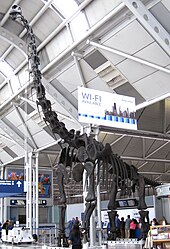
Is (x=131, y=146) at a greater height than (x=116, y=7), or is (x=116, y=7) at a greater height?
(x=116, y=7)

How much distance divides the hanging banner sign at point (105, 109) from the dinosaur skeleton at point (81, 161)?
5.91ft

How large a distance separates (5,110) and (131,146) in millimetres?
8451

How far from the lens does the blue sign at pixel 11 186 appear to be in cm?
2320

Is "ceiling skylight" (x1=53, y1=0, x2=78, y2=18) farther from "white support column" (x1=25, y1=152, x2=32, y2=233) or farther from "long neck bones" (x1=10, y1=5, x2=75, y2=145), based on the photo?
"white support column" (x1=25, y1=152, x2=32, y2=233)

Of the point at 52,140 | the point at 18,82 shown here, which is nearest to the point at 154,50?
the point at 18,82

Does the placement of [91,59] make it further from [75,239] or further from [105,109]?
[75,239]

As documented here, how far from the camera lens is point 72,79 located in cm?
1848

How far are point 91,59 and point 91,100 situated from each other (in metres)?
4.41

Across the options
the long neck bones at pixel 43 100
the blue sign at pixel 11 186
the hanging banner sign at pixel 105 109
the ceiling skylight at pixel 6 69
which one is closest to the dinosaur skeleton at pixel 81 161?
the long neck bones at pixel 43 100

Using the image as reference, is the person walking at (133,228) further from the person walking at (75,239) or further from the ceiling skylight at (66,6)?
the ceiling skylight at (66,6)

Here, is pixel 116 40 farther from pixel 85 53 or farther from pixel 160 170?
pixel 160 170

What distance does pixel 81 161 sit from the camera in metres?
10.4

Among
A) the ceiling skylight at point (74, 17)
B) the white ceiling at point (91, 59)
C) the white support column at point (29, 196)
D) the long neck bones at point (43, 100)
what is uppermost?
the ceiling skylight at point (74, 17)

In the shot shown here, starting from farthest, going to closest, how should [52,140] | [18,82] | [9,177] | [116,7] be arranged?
1. [9,177]
2. [52,140]
3. [18,82]
4. [116,7]
